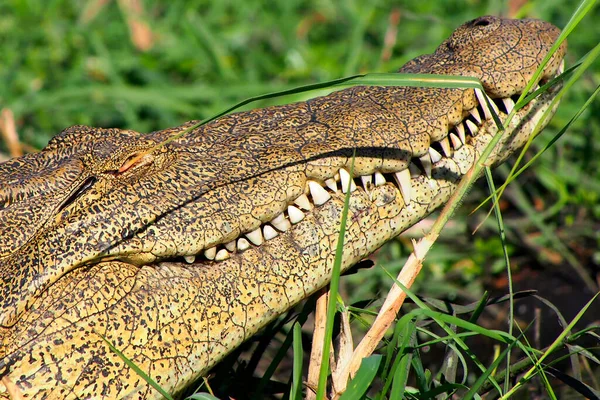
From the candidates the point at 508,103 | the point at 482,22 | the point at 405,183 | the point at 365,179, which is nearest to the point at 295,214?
the point at 365,179

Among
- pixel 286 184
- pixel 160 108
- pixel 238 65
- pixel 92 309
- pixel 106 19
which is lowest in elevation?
pixel 92 309

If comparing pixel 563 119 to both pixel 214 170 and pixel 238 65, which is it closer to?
pixel 238 65

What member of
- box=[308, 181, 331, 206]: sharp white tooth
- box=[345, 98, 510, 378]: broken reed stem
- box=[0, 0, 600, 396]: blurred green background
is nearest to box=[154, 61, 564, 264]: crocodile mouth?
box=[308, 181, 331, 206]: sharp white tooth

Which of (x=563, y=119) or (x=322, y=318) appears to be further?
(x=563, y=119)

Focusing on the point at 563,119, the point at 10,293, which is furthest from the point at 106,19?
the point at 10,293

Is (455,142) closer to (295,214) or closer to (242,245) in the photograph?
(295,214)

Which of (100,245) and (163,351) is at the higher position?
(100,245)

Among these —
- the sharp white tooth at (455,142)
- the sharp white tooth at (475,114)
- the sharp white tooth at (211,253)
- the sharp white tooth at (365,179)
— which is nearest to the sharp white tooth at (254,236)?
the sharp white tooth at (211,253)
